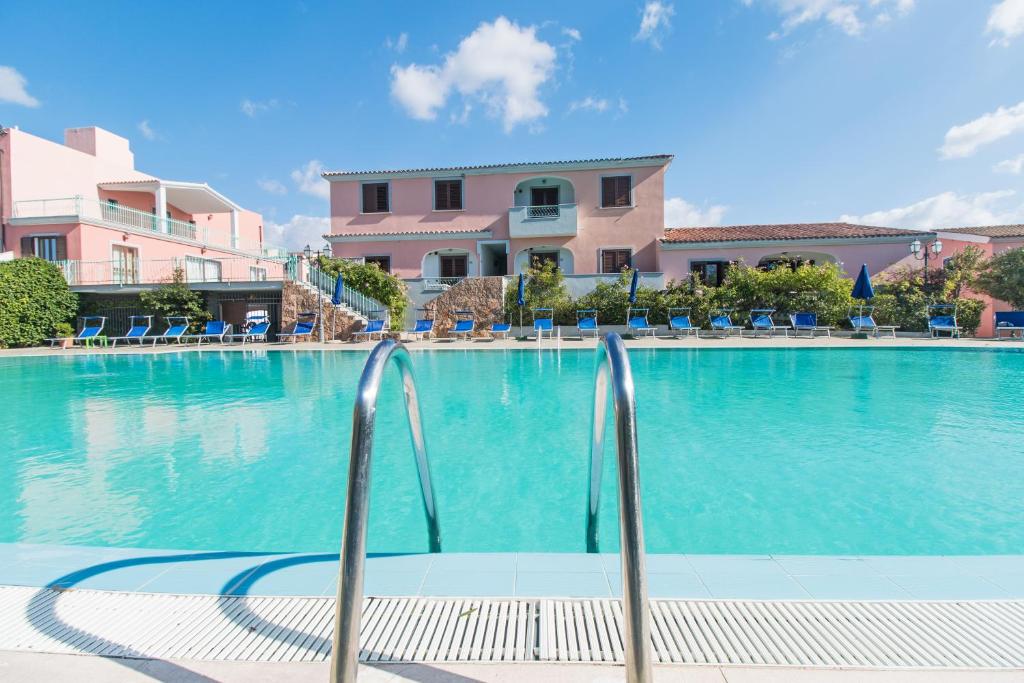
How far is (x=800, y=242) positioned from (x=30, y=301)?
104 feet

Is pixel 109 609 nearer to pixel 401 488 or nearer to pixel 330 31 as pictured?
pixel 401 488

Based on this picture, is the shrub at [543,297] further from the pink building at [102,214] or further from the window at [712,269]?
the pink building at [102,214]

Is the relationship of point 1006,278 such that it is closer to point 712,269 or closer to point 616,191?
point 712,269

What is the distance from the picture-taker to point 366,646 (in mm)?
1750

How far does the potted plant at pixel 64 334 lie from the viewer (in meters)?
20.1

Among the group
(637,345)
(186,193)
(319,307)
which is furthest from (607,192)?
(186,193)

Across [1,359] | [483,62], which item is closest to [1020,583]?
[483,62]

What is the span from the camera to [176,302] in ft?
69.8

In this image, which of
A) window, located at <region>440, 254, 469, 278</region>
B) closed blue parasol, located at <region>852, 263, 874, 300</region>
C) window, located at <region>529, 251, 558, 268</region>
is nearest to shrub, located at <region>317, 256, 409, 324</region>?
window, located at <region>440, 254, 469, 278</region>

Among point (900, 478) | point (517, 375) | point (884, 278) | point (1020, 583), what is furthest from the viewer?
point (884, 278)

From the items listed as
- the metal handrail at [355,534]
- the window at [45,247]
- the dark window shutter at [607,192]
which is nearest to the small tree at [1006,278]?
the dark window shutter at [607,192]

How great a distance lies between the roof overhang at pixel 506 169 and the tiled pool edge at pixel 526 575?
23125 millimetres

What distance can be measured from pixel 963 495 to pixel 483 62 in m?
17.0

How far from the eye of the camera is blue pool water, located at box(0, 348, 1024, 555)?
12.3 feet
